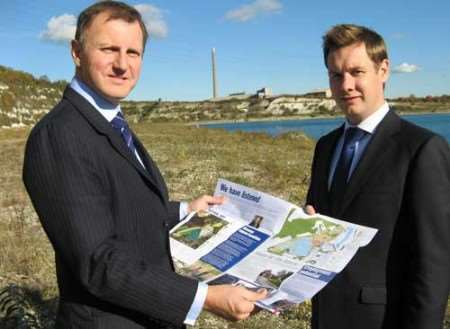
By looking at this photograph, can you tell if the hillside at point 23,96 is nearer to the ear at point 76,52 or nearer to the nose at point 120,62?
the ear at point 76,52

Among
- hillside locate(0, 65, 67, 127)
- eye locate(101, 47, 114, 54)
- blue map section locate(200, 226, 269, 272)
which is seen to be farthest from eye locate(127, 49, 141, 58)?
hillside locate(0, 65, 67, 127)

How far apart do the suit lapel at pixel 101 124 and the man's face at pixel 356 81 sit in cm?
130

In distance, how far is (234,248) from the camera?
2570mm

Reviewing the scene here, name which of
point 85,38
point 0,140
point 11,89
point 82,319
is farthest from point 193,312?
point 11,89

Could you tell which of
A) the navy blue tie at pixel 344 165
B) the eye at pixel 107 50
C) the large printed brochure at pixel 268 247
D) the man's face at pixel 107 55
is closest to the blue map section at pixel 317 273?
the large printed brochure at pixel 268 247

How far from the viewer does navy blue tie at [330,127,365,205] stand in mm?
3012

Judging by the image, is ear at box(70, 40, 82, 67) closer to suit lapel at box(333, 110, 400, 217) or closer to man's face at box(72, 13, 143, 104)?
man's face at box(72, 13, 143, 104)

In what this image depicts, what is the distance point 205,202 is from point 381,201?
991 millimetres

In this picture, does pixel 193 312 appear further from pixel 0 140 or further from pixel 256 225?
pixel 0 140

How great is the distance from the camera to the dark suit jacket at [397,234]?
269 cm

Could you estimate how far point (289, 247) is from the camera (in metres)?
2.46

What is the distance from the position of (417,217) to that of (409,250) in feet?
0.70

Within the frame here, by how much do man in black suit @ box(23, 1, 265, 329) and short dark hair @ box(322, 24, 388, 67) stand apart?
1139 millimetres

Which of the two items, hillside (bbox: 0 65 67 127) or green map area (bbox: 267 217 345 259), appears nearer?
green map area (bbox: 267 217 345 259)
